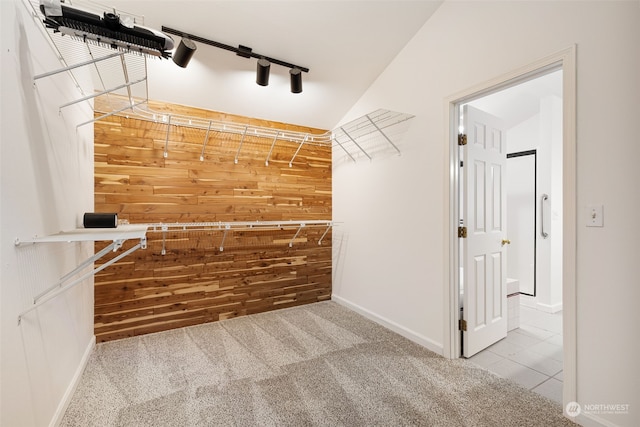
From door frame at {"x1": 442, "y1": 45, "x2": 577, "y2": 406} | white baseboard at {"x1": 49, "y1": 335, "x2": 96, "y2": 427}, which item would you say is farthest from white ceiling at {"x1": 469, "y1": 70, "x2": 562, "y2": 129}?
white baseboard at {"x1": 49, "y1": 335, "x2": 96, "y2": 427}

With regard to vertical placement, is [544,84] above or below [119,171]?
above

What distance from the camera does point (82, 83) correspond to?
7.16ft

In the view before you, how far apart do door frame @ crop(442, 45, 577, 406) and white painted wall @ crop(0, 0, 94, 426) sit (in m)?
2.55

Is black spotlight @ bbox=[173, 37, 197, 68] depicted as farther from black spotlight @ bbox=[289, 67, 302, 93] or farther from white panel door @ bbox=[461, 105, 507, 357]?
white panel door @ bbox=[461, 105, 507, 357]

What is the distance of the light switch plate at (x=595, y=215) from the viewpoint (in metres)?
1.52

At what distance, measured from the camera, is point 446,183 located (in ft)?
7.61

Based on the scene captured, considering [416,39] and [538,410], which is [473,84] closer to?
[416,39]

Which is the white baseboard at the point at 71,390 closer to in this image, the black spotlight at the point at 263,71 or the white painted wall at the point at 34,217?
the white painted wall at the point at 34,217

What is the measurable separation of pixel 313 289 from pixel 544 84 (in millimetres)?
3662

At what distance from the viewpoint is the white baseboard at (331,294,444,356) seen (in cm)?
244

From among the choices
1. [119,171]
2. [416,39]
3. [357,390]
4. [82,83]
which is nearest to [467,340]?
[357,390]

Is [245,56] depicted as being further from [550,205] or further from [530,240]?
[530,240]

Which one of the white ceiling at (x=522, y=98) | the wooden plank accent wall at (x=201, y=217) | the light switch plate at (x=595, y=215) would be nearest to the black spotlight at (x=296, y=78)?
the wooden plank accent wall at (x=201, y=217)

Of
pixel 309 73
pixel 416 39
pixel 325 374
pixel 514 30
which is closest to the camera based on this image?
pixel 514 30
